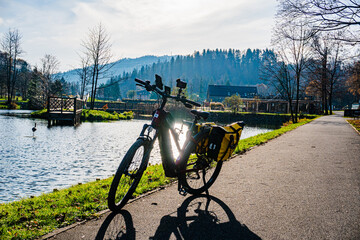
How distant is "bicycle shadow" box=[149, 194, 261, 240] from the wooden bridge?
2387 cm

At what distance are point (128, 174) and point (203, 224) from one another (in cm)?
116

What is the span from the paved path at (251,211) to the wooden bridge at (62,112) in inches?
916

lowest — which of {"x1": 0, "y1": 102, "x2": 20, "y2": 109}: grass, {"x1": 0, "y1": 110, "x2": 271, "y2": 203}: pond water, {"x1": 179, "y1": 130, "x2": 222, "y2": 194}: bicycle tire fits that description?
{"x1": 0, "y1": 110, "x2": 271, "y2": 203}: pond water

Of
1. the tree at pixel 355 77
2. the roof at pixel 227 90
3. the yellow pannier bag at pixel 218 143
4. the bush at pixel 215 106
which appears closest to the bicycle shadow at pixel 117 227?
the yellow pannier bag at pixel 218 143

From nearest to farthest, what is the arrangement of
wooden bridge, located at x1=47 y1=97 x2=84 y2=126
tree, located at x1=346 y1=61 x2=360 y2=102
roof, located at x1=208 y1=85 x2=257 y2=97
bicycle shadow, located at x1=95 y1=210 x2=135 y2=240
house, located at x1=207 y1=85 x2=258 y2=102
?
bicycle shadow, located at x1=95 y1=210 x2=135 y2=240 < tree, located at x1=346 y1=61 x2=360 y2=102 < wooden bridge, located at x1=47 y1=97 x2=84 y2=126 < roof, located at x1=208 y1=85 x2=257 y2=97 < house, located at x1=207 y1=85 x2=258 y2=102

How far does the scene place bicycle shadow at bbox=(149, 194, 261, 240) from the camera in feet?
11.2

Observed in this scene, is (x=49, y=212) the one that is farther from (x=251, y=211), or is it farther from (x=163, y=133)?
(x=251, y=211)

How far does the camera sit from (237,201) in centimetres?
467

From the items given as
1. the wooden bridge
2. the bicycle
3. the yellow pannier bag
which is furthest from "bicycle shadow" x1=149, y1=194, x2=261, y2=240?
the wooden bridge

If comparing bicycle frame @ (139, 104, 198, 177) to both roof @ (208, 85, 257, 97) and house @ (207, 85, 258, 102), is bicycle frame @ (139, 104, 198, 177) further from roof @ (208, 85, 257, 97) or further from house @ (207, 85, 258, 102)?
house @ (207, 85, 258, 102)

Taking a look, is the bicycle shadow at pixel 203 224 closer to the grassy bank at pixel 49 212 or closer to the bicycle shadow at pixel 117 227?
the bicycle shadow at pixel 117 227

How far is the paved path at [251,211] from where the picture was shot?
11.4 feet

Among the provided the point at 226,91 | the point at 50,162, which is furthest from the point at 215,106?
the point at 50,162

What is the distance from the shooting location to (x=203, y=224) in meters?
3.73
